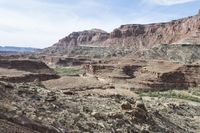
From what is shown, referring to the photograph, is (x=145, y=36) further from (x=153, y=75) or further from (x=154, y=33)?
(x=153, y=75)

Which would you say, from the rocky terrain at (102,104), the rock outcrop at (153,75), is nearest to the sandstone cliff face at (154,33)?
the rock outcrop at (153,75)

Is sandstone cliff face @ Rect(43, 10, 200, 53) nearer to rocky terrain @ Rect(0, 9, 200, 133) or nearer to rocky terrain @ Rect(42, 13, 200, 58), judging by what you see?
rocky terrain @ Rect(42, 13, 200, 58)

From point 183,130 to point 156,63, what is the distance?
48617 mm

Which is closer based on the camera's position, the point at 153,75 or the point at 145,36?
the point at 153,75

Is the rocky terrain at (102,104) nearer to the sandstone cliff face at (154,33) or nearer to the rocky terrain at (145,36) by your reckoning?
the rocky terrain at (145,36)

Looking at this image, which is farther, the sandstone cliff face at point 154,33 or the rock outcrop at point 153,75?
the sandstone cliff face at point 154,33

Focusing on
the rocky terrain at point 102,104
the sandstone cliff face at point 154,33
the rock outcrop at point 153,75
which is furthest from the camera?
the sandstone cliff face at point 154,33

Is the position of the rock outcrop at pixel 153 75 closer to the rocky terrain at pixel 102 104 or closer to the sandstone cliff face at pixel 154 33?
the rocky terrain at pixel 102 104

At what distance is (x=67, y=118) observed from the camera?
15992mm

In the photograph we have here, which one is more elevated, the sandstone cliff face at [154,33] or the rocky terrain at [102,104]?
the sandstone cliff face at [154,33]

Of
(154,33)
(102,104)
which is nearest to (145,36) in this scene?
(154,33)

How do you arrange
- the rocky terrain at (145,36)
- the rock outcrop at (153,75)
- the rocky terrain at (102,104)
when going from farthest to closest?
the rocky terrain at (145,36)
the rock outcrop at (153,75)
the rocky terrain at (102,104)

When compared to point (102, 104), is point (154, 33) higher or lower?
higher

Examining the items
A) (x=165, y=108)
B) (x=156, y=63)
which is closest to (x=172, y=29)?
(x=156, y=63)
